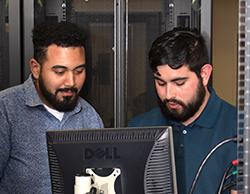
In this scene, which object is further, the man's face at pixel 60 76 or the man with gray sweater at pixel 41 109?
Result: the man's face at pixel 60 76

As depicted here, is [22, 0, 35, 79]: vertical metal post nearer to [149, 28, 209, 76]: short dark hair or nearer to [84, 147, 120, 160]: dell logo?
[149, 28, 209, 76]: short dark hair

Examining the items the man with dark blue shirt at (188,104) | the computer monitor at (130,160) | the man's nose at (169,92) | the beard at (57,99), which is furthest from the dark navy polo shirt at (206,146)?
the computer monitor at (130,160)

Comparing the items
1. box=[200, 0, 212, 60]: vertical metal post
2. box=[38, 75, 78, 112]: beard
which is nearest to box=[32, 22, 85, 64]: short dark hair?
box=[38, 75, 78, 112]: beard

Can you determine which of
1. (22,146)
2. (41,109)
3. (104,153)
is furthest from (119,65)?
(104,153)

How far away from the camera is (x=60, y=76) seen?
1.95 metres

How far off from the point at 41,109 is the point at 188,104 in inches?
23.9

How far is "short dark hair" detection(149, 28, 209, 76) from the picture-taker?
179 cm

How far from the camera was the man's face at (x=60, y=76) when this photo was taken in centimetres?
193

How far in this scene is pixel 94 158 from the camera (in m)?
1.18

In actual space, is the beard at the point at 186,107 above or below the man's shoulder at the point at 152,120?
above

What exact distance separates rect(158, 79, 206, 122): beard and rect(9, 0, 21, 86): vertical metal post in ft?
3.03

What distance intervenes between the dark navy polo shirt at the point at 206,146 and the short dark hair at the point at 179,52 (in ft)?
0.50

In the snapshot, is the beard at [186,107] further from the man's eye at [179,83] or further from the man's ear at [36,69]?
the man's ear at [36,69]

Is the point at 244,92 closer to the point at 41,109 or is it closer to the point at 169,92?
the point at 169,92
